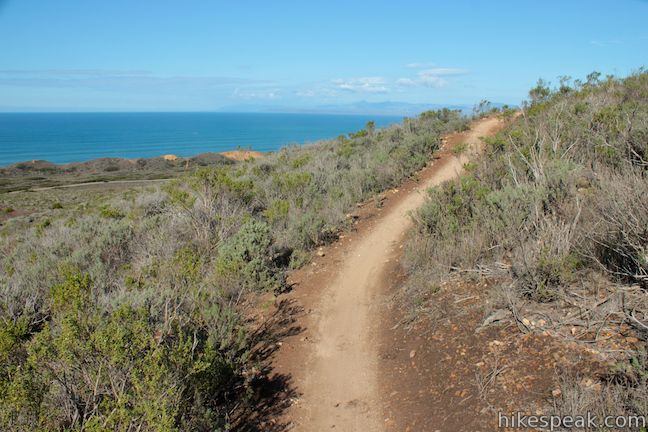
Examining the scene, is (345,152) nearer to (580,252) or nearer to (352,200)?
(352,200)

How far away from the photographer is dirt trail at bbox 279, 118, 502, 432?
15.9 feet

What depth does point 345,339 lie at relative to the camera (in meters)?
6.28

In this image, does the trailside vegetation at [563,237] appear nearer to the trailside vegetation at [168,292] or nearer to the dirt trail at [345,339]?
the dirt trail at [345,339]

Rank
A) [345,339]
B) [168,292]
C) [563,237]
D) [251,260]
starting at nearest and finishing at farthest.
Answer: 1. [563,237]
2. [168,292]
3. [345,339]
4. [251,260]

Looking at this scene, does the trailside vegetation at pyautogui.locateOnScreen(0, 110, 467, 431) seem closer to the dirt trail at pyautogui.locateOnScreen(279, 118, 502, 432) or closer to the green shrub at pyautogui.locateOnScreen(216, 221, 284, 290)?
A: the green shrub at pyautogui.locateOnScreen(216, 221, 284, 290)

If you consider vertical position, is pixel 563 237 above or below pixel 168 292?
above

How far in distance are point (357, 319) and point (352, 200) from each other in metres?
5.94

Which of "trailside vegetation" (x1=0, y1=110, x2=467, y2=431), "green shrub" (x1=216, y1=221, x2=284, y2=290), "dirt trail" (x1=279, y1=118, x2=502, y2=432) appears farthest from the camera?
"green shrub" (x1=216, y1=221, x2=284, y2=290)

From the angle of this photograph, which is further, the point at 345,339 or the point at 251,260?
the point at 251,260

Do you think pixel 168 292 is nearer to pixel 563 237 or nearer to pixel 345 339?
pixel 345 339

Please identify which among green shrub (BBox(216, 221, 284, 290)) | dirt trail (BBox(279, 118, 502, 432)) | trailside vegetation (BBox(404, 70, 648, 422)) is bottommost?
dirt trail (BBox(279, 118, 502, 432))

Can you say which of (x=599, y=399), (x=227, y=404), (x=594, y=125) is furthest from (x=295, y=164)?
(x=599, y=399)

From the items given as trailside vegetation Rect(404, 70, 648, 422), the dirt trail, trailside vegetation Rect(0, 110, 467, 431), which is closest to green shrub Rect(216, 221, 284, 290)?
trailside vegetation Rect(0, 110, 467, 431)

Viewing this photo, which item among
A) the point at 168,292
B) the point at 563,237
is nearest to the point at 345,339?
the point at 168,292
